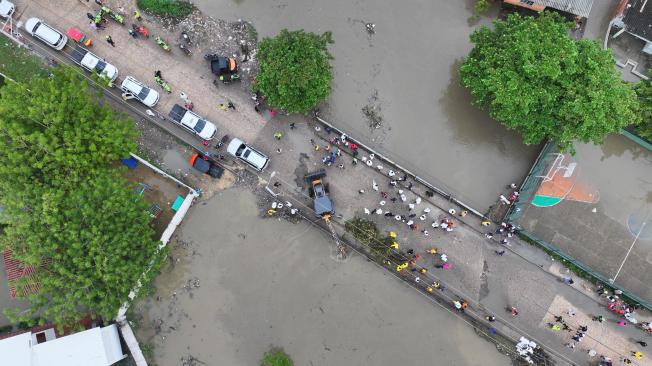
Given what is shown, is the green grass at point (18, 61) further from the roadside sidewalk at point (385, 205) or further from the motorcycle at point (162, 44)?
the motorcycle at point (162, 44)

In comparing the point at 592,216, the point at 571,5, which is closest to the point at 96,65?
the point at 571,5

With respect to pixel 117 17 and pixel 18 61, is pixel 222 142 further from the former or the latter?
pixel 18 61

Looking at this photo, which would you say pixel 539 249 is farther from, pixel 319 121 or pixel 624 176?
pixel 319 121

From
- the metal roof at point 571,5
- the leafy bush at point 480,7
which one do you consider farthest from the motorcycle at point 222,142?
the metal roof at point 571,5

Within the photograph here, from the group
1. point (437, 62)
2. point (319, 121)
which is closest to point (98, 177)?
point (319, 121)

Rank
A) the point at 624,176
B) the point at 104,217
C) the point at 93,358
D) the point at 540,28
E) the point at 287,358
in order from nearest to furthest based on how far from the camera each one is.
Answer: the point at 104,217, the point at 93,358, the point at 540,28, the point at 287,358, the point at 624,176
